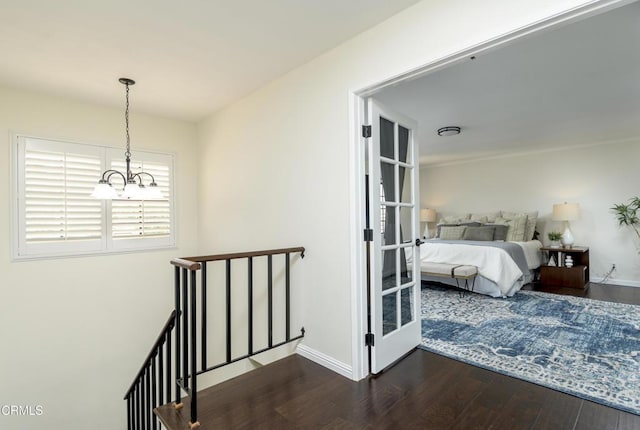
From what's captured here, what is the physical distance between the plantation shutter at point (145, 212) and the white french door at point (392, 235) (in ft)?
9.25

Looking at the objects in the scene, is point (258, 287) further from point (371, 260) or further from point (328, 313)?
point (371, 260)

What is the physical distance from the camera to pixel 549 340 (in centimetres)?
285

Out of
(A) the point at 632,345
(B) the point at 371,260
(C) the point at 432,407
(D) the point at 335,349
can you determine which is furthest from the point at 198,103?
(A) the point at 632,345

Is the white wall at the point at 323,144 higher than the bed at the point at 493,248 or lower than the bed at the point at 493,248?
higher

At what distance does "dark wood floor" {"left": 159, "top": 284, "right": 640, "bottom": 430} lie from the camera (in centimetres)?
171

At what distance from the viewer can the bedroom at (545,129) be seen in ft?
7.95

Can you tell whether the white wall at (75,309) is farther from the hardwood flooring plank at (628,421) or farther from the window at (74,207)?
the hardwood flooring plank at (628,421)

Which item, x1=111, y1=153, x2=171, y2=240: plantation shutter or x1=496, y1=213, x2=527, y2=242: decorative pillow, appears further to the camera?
x1=496, y1=213, x2=527, y2=242: decorative pillow

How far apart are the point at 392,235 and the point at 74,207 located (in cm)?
323

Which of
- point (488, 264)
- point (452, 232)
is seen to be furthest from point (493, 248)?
point (452, 232)

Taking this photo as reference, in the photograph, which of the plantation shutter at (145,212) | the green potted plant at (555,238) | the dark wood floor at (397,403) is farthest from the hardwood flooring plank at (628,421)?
the green potted plant at (555,238)

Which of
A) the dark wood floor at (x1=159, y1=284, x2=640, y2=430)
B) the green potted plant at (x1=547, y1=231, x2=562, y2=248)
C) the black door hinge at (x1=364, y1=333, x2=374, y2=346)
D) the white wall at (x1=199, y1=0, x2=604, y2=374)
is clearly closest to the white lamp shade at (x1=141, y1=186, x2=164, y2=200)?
the white wall at (x1=199, y1=0, x2=604, y2=374)

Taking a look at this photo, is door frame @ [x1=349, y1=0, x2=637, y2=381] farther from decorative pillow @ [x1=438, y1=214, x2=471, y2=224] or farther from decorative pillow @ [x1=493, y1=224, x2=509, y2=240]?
decorative pillow @ [x1=438, y1=214, x2=471, y2=224]

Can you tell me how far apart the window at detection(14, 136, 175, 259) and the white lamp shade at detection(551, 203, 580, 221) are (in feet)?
19.8
